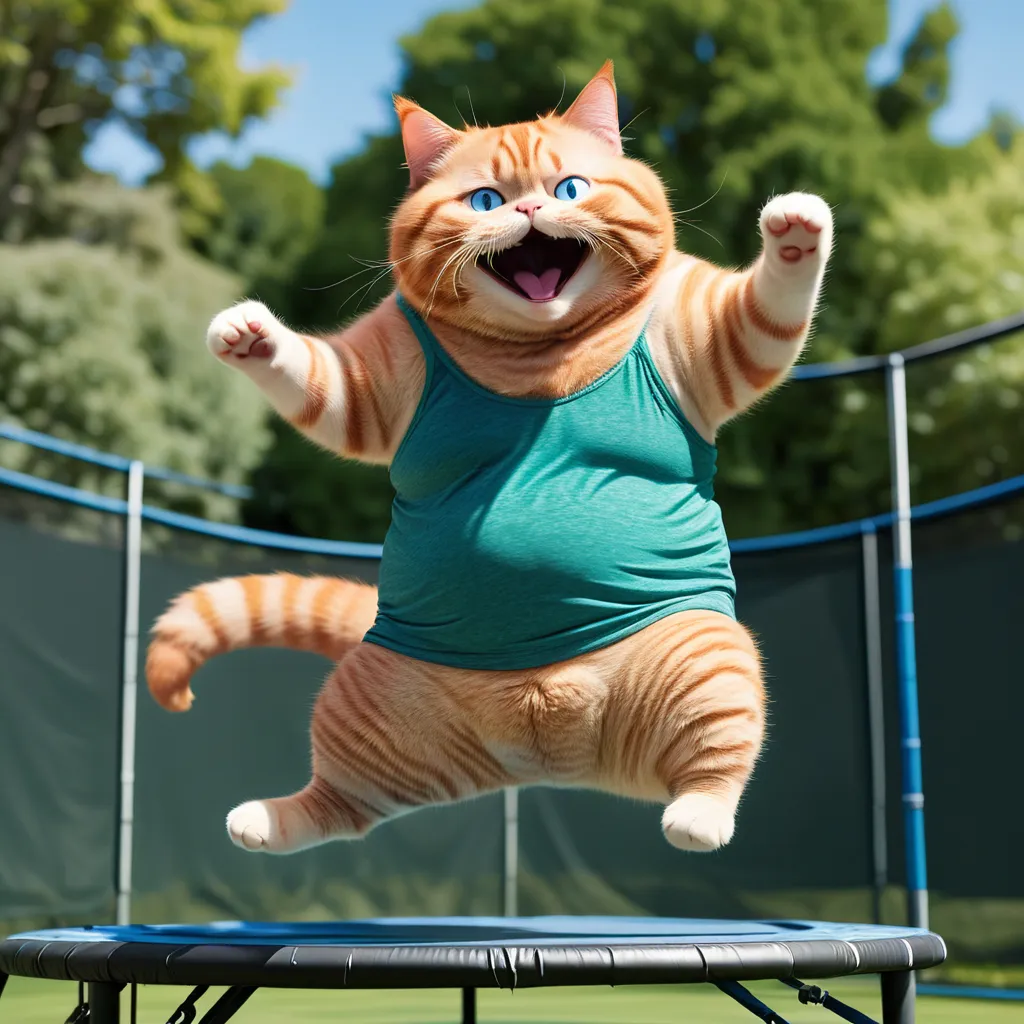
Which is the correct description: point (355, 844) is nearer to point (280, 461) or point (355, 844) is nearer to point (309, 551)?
point (309, 551)

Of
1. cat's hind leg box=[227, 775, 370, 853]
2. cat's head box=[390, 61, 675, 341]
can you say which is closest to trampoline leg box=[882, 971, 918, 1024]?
cat's hind leg box=[227, 775, 370, 853]

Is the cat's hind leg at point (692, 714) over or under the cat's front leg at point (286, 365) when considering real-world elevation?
under

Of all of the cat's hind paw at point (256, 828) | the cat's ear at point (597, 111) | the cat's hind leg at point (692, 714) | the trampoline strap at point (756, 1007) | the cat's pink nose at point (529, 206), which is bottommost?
the trampoline strap at point (756, 1007)

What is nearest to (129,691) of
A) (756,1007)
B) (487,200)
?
(756,1007)

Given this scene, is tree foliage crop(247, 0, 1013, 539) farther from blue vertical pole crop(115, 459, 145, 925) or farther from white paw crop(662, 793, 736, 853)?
white paw crop(662, 793, 736, 853)

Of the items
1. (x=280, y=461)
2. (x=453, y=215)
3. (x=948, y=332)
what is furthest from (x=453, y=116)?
(x=453, y=215)

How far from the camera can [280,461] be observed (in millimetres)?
9852

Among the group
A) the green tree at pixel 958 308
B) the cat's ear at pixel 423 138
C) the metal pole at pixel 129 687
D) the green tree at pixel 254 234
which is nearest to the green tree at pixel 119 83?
the green tree at pixel 254 234

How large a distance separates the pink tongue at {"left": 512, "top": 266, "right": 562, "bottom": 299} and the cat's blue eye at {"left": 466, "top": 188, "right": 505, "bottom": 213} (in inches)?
3.3

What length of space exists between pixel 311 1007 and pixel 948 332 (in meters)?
6.58

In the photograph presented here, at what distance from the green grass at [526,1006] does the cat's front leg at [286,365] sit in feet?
7.88

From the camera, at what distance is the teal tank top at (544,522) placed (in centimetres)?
152

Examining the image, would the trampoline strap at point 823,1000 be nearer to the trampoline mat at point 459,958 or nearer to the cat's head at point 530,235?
the trampoline mat at point 459,958

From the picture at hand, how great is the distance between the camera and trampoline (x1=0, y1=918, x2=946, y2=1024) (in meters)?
1.46
